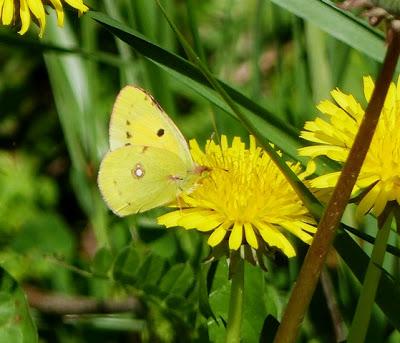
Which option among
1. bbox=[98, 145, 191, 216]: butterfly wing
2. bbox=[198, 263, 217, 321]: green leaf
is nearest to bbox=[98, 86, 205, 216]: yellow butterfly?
bbox=[98, 145, 191, 216]: butterfly wing

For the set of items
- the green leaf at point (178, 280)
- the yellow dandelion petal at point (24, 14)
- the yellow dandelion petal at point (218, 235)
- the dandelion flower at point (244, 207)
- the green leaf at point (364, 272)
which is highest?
the yellow dandelion petal at point (24, 14)

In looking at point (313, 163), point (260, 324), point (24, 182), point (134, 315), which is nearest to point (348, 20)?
point (313, 163)

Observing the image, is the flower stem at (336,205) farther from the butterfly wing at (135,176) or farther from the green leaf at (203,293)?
the butterfly wing at (135,176)

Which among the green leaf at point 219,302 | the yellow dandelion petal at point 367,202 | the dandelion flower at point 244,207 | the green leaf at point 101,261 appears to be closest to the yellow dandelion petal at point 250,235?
the dandelion flower at point 244,207

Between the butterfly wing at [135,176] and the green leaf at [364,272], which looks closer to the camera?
the green leaf at [364,272]

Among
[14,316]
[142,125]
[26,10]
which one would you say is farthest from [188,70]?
[14,316]

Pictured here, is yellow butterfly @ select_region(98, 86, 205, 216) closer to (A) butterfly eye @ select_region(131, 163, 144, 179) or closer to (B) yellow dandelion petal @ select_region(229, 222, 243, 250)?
(A) butterfly eye @ select_region(131, 163, 144, 179)
